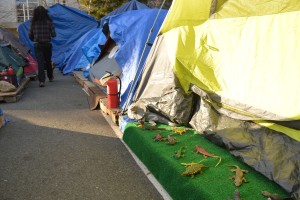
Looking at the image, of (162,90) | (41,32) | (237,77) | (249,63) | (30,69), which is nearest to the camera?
(249,63)

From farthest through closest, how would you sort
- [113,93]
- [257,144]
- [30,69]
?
[30,69]
[113,93]
[257,144]

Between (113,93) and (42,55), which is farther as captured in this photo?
(42,55)

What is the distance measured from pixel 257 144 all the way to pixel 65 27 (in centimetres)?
1018

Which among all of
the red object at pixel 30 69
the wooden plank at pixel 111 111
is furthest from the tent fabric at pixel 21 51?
the wooden plank at pixel 111 111

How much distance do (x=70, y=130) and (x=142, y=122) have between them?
47.6 inches

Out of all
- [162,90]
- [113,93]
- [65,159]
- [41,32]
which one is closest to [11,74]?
[41,32]

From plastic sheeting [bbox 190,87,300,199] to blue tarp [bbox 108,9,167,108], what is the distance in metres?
1.49

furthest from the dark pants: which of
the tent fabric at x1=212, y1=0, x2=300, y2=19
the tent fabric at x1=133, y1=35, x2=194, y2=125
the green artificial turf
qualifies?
the tent fabric at x1=212, y1=0, x2=300, y2=19

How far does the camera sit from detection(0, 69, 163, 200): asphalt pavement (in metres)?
2.67

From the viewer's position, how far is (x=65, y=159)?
332cm

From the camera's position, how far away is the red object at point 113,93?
179 inches

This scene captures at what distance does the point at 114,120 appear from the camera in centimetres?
436

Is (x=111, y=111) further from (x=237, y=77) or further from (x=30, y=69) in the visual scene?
(x=30, y=69)

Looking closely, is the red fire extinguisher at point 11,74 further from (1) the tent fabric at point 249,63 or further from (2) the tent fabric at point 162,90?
(1) the tent fabric at point 249,63
